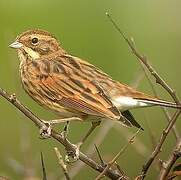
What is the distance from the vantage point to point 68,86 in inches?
218

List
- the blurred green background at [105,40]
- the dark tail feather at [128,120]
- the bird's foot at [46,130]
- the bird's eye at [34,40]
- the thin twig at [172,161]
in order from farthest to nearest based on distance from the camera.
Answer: the blurred green background at [105,40] < the bird's eye at [34,40] < the dark tail feather at [128,120] < the bird's foot at [46,130] < the thin twig at [172,161]

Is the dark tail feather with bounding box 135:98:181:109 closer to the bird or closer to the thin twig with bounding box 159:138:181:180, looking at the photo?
the bird

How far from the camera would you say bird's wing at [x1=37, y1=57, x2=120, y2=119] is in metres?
5.28

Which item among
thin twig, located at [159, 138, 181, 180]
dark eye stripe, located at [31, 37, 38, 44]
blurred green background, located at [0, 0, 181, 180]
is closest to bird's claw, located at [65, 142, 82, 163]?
thin twig, located at [159, 138, 181, 180]

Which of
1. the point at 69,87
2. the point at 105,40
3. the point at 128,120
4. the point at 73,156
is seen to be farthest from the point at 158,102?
the point at 105,40

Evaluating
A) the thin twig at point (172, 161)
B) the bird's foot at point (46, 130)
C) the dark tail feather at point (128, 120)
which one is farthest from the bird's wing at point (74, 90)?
the thin twig at point (172, 161)

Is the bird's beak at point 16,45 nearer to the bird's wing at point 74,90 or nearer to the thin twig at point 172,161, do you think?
the bird's wing at point 74,90

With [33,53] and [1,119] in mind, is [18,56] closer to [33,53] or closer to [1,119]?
[33,53]

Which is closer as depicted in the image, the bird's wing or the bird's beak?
the bird's wing

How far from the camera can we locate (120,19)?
11.5 m

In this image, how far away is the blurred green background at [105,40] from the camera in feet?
28.3

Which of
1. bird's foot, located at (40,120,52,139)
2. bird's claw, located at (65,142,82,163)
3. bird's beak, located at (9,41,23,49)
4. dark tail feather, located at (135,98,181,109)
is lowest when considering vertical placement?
dark tail feather, located at (135,98,181,109)

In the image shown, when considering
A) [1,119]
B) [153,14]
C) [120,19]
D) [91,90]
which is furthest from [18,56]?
[153,14]

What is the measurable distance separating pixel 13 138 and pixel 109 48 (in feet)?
9.31
